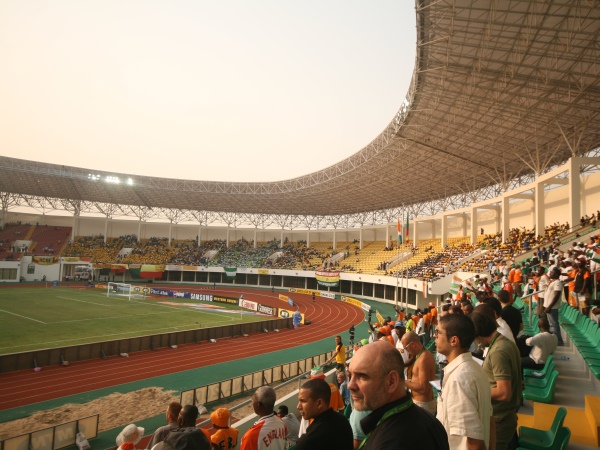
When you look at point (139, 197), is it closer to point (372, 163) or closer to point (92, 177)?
point (92, 177)

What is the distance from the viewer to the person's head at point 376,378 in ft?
→ 5.89

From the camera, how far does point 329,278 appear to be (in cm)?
4922

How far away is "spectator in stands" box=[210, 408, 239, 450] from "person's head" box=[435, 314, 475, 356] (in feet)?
8.90

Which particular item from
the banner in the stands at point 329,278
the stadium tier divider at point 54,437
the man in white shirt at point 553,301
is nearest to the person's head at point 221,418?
the man in white shirt at point 553,301

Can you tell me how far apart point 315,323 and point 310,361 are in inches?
540

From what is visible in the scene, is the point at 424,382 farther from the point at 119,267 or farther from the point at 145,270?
the point at 119,267

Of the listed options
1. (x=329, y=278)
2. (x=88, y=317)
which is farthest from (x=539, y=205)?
(x=88, y=317)

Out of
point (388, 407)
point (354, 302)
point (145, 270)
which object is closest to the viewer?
point (388, 407)

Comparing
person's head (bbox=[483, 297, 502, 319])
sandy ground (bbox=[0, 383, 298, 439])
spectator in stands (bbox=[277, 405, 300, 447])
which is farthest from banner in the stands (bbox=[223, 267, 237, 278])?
person's head (bbox=[483, 297, 502, 319])

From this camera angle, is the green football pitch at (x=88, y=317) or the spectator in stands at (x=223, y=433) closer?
the spectator in stands at (x=223, y=433)

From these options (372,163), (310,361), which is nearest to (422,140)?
(372,163)

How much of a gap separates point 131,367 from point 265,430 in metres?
16.3

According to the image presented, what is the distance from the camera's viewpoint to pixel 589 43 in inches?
625

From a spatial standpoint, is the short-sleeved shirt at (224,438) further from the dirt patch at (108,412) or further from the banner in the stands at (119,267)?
the banner in the stands at (119,267)
